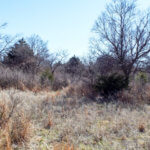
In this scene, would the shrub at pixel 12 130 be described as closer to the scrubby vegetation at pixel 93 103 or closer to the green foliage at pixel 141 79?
the scrubby vegetation at pixel 93 103

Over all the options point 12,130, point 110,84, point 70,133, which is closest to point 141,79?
point 110,84

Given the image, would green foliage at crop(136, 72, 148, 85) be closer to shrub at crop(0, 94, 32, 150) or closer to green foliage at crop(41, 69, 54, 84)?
green foliage at crop(41, 69, 54, 84)

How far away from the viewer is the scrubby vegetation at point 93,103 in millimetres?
3137

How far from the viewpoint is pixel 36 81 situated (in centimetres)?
1155

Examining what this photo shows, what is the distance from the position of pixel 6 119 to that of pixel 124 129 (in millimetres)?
2913

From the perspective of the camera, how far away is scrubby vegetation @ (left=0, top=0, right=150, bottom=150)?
10.3ft

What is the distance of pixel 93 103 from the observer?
6.72 m

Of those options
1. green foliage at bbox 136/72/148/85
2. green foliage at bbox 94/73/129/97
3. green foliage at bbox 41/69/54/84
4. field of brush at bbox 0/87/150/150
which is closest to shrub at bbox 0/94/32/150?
field of brush at bbox 0/87/150/150

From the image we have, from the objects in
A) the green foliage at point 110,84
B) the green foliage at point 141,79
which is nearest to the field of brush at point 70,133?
the green foliage at point 110,84

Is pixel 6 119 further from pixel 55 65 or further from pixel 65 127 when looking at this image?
pixel 55 65

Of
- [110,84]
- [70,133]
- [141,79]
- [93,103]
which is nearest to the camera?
[70,133]

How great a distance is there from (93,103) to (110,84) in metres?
→ 2.23

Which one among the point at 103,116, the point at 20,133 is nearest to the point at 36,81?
the point at 103,116

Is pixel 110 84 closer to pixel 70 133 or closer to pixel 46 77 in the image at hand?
pixel 70 133
